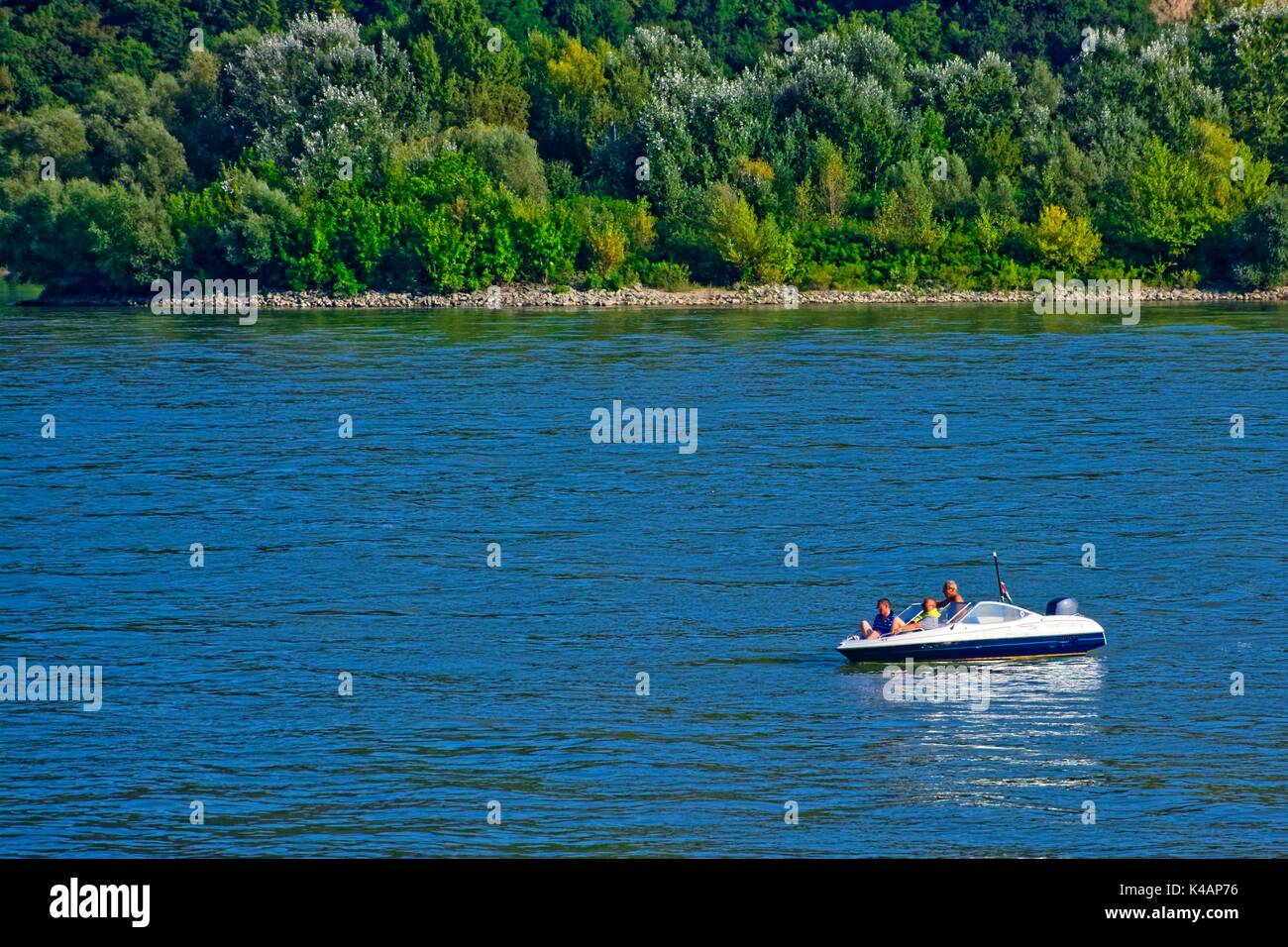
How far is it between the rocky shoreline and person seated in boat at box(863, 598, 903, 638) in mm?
73208

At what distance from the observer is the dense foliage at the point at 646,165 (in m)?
104

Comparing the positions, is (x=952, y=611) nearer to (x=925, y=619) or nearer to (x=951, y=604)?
(x=951, y=604)

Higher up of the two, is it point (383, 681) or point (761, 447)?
point (761, 447)

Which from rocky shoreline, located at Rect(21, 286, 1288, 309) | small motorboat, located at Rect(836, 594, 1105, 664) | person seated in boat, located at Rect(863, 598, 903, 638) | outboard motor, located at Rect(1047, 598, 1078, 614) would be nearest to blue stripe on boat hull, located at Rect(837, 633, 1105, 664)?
small motorboat, located at Rect(836, 594, 1105, 664)

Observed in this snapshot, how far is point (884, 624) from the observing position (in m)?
30.0

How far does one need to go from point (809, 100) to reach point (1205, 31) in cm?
2612

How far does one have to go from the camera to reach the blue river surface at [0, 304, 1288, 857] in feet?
77.5

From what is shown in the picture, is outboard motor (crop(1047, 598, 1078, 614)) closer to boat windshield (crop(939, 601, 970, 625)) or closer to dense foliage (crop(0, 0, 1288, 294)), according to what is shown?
boat windshield (crop(939, 601, 970, 625))

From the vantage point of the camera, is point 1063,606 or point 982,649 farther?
point 1063,606

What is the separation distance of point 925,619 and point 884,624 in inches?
29.1

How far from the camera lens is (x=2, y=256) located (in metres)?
111

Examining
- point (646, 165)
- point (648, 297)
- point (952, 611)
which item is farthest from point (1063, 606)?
point (646, 165)
